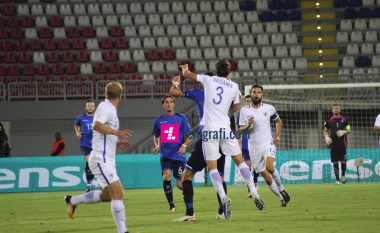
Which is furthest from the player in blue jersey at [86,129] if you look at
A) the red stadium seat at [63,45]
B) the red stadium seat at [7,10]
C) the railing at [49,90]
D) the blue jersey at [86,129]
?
the red stadium seat at [7,10]

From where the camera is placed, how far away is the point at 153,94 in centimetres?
3359

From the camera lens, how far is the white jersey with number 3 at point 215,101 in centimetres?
1309

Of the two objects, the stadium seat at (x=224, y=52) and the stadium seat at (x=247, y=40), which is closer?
the stadium seat at (x=224, y=52)

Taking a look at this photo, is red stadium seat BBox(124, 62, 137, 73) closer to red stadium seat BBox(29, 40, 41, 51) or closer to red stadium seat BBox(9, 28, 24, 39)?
red stadium seat BBox(29, 40, 41, 51)

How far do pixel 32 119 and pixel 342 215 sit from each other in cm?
2194

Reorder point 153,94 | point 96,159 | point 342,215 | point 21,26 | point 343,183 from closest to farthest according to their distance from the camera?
point 96,159, point 342,215, point 343,183, point 153,94, point 21,26

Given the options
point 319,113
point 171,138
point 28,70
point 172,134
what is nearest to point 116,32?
point 28,70

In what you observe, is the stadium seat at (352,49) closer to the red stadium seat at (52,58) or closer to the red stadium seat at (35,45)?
the red stadium seat at (52,58)

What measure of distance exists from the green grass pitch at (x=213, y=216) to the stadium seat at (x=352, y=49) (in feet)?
58.8

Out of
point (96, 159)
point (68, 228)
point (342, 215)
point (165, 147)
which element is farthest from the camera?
point (165, 147)

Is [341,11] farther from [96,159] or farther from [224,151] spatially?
[96,159]

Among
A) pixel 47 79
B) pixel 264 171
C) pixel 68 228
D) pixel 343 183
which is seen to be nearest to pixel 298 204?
pixel 264 171

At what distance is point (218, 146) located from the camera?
13.1 meters

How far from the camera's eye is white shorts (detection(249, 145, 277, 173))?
16.7 m
